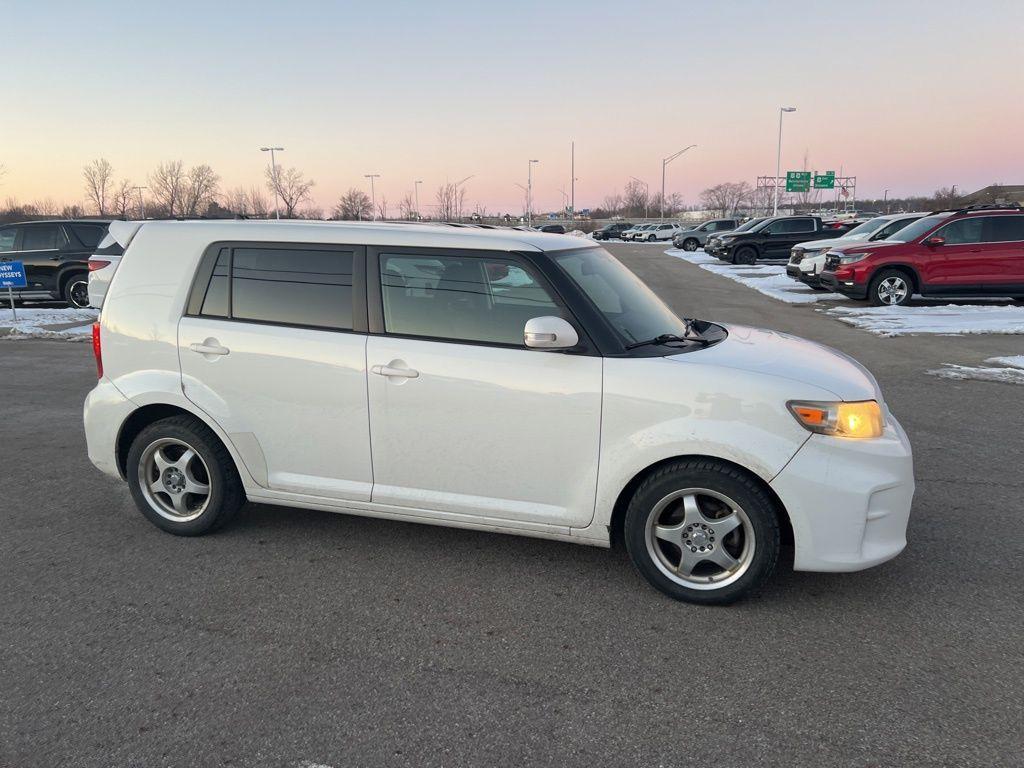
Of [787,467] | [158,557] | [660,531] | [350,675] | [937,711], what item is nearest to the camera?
[937,711]

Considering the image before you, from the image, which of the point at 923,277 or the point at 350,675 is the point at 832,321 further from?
the point at 350,675

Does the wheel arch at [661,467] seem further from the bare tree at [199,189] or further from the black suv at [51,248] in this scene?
the bare tree at [199,189]

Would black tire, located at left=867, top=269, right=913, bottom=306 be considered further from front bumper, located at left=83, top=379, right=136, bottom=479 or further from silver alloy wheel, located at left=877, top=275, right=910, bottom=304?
front bumper, located at left=83, top=379, right=136, bottom=479

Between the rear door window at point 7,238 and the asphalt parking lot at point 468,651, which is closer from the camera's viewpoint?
the asphalt parking lot at point 468,651

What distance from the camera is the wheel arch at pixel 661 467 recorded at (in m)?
3.46

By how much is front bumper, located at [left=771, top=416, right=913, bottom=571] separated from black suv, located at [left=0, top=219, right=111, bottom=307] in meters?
16.0

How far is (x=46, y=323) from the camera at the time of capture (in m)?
14.4

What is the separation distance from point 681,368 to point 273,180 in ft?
244

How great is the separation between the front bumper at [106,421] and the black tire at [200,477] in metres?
0.14

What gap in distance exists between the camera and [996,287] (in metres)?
15.0

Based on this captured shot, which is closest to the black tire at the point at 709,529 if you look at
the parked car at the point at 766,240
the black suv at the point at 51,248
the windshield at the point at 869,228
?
the black suv at the point at 51,248

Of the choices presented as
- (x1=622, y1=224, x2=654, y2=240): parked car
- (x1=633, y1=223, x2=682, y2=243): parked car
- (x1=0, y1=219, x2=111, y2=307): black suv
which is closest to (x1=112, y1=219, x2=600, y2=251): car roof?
(x1=0, y1=219, x2=111, y2=307): black suv

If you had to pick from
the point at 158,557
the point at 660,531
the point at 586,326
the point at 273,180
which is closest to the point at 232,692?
the point at 158,557

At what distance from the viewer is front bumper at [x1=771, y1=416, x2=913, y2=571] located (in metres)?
3.35
